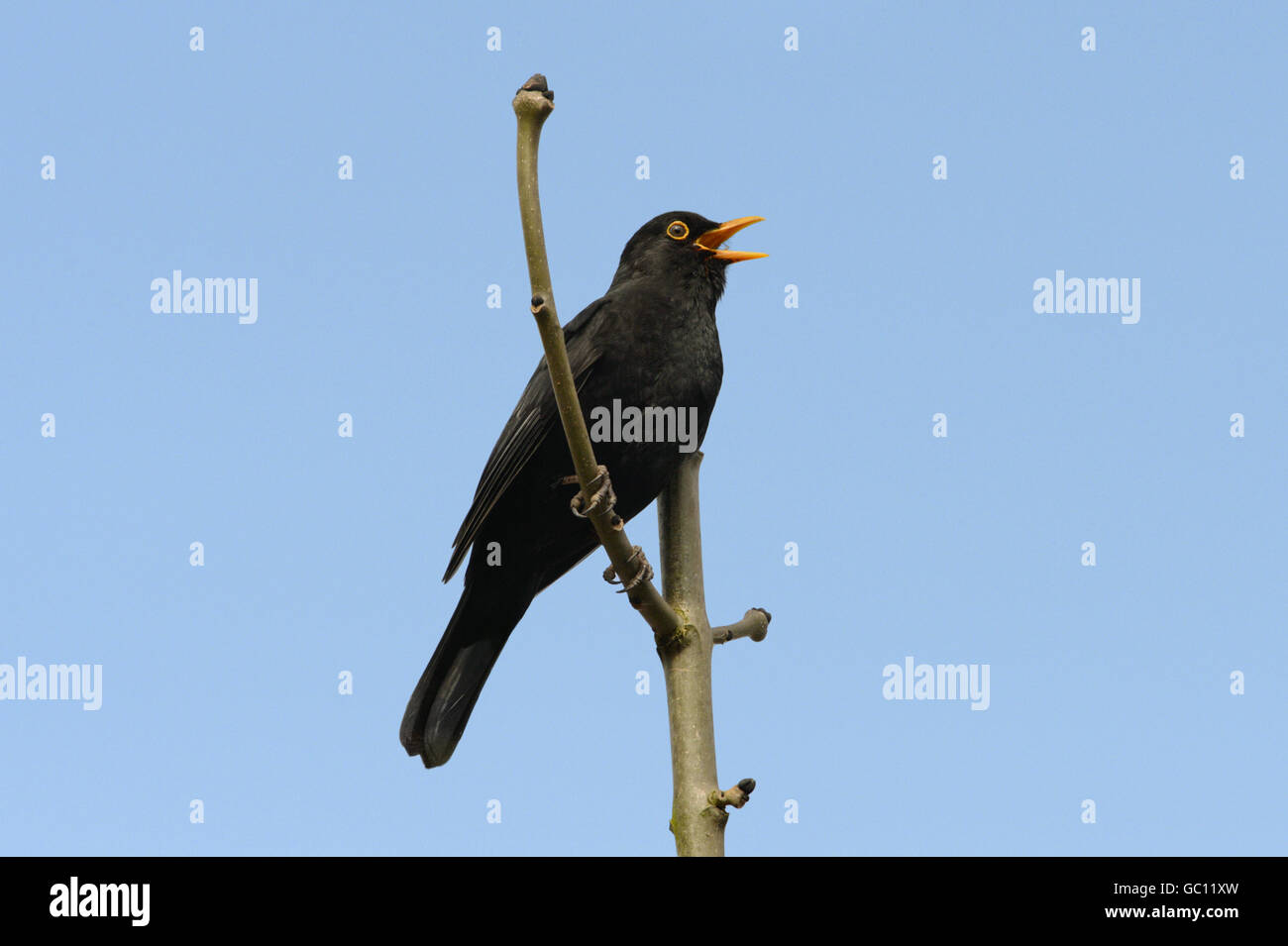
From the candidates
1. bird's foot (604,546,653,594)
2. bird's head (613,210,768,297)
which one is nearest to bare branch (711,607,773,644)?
bird's foot (604,546,653,594)

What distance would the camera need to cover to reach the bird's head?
211 inches

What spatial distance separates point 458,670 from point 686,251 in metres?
1.98

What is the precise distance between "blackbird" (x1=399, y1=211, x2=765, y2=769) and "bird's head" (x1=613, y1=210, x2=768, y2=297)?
63 millimetres

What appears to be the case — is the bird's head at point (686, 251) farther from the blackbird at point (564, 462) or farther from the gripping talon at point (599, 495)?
the gripping talon at point (599, 495)

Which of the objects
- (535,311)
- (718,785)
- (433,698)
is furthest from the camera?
(433,698)

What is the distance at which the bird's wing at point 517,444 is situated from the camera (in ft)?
15.5

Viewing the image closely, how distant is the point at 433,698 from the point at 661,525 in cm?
121

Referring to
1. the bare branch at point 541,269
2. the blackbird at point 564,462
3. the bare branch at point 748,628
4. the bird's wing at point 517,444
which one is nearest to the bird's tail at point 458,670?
the blackbird at point 564,462

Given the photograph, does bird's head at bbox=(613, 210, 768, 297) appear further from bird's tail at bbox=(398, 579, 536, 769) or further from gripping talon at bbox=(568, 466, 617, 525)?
gripping talon at bbox=(568, 466, 617, 525)
